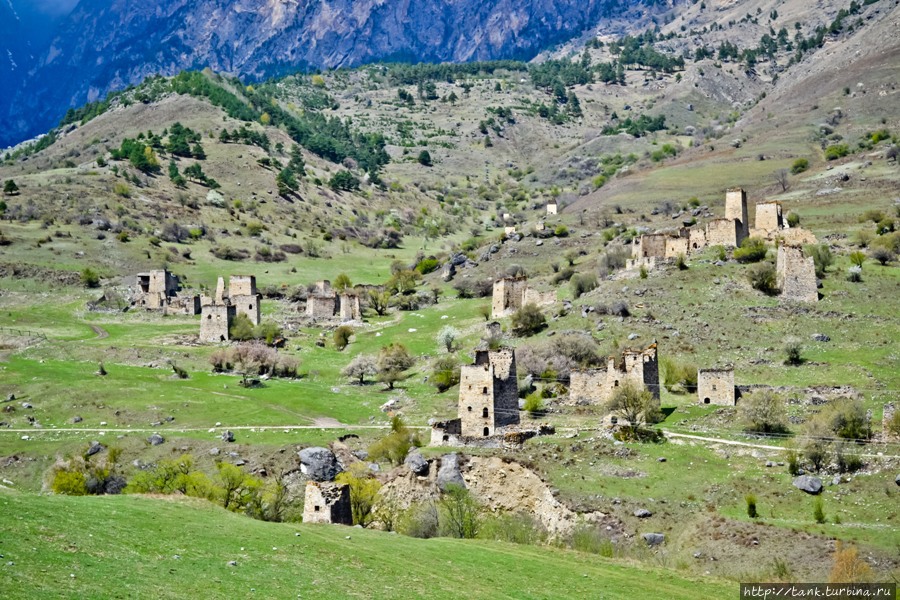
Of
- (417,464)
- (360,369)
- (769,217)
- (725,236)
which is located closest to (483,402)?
(417,464)

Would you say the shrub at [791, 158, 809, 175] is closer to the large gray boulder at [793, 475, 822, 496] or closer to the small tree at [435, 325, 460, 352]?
the small tree at [435, 325, 460, 352]

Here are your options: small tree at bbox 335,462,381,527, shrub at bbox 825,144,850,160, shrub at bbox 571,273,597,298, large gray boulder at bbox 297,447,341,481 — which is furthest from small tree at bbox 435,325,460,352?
shrub at bbox 825,144,850,160

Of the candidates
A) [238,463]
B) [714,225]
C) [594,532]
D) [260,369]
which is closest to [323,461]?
[238,463]

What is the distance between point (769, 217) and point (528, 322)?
788 inches

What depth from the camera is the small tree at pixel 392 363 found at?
59.9 meters

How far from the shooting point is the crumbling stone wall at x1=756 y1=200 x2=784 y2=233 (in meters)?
71.2

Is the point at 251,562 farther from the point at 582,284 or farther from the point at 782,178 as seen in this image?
the point at 782,178

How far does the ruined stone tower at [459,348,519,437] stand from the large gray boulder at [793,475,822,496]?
43.1 ft

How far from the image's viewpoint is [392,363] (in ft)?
200

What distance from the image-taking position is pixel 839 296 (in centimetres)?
5775

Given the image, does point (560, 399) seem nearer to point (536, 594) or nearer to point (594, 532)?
point (594, 532)

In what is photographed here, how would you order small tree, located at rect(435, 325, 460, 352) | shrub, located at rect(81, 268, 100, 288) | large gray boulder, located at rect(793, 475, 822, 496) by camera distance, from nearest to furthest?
large gray boulder, located at rect(793, 475, 822, 496) < small tree, located at rect(435, 325, 460, 352) < shrub, located at rect(81, 268, 100, 288)

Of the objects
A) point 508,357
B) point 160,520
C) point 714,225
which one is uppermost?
point 714,225

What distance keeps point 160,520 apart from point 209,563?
3.26 meters
